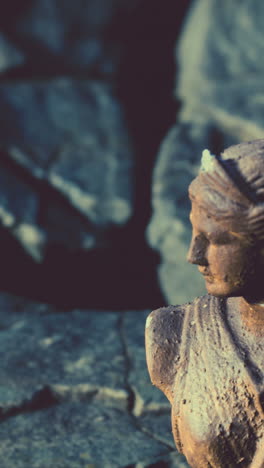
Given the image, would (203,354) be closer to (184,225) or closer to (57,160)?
(184,225)

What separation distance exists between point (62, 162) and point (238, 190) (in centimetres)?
266

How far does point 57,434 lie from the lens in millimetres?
2373

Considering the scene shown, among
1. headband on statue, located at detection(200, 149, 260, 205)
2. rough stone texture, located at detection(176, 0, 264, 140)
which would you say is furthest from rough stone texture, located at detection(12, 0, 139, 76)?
headband on statue, located at detection(200, 149, 260, 205)

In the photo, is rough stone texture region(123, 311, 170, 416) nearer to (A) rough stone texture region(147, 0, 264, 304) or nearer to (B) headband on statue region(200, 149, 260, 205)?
(A) rough stone texture region(147, 0, 264, 304)

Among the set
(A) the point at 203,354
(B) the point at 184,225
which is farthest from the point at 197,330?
(B) the point at 184,225

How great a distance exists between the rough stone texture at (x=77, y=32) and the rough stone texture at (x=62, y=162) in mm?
Result: 211

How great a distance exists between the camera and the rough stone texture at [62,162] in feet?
12.6

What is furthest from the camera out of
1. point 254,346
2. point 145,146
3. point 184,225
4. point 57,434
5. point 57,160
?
point 145,146

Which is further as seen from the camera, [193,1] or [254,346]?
[193,1]

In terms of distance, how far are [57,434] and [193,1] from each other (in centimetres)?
353

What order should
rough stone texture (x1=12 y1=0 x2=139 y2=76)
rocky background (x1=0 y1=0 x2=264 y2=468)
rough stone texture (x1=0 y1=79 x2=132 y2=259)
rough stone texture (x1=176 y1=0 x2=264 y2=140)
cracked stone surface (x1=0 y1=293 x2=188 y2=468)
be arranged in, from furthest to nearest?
rough stone texture (x1=12 y1=0 x2=139 y2=76) < rough stone texture (x1=176 y1=0 x2=264 y2=140) < rough stone texture (x1=0 y1=79 x2=132 y2=259) < rocky background (x1=0 y1=0 x2=264 y2=468) < cracked stone surface (x1=0 y1=293 x2=188 y2=468)

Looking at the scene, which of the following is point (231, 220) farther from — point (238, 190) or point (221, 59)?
point (221, 59)

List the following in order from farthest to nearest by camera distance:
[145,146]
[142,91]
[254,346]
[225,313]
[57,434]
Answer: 1. [142,91]
2. [145,146]
3. [57,434]
4. [225,313]
5. [254,346]

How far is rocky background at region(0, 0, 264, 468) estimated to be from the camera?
99.7 inches
